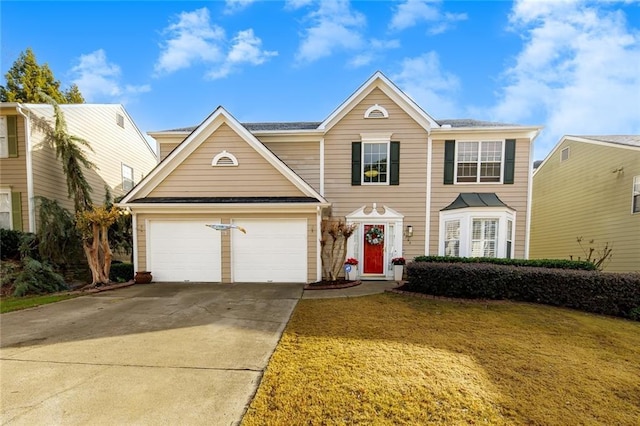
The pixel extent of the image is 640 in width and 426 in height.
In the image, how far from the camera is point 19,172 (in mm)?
10062

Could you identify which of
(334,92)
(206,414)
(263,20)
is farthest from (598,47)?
(206,414)

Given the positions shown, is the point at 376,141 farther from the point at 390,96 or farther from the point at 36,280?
the point at 36,280

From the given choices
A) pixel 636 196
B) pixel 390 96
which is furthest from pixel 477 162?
pixel 636 196

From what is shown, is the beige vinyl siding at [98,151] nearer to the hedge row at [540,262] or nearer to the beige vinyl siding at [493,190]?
the beige vinyl siding at [493,190]

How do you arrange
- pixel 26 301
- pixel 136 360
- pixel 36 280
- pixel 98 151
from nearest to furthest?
pixel 136 360, pixel 26 301, pixel 36 280, pixel 98 151

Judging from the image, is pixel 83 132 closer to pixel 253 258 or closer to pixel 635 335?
pixel 253 258

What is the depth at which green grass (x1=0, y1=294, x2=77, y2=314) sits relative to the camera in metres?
6.38

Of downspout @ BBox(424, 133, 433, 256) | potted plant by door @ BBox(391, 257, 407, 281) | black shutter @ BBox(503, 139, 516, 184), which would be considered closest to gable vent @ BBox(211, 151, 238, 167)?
potted plant by door @ BBox(391, 257, 407, 281)

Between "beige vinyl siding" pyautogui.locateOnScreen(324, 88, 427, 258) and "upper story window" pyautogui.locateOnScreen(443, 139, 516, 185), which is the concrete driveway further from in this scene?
"upper story window" pyautogui.locateOnScreen(443, 139, 516, 185)

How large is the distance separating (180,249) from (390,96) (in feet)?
30.8

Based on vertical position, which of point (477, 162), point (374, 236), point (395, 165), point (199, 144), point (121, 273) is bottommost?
point (121, 273)

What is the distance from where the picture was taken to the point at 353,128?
33.3 ft

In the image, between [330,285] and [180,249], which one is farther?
[180,249]

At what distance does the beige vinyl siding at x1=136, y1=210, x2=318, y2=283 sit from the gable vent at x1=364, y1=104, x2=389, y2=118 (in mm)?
4457
